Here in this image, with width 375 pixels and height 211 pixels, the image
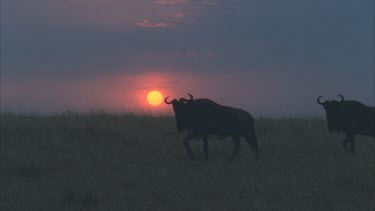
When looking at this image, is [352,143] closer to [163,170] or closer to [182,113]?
[182,113]

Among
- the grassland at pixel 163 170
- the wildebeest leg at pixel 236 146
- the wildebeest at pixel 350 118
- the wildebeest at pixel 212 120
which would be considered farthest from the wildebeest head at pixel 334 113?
the wildebeest leg at pixel 236 146

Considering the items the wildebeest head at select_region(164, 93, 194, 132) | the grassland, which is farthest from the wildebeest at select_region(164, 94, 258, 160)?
the grassland

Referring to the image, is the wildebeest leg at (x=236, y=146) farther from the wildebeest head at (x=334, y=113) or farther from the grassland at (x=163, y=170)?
the wildebeest head at (x=334, y=113)

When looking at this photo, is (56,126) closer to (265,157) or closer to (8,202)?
(265,157)

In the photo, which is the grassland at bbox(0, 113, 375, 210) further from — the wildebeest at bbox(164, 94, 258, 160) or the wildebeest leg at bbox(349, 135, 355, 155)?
the wildebeest at bbox(164, 94, 258, 160)

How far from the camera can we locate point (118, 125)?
1927 cm

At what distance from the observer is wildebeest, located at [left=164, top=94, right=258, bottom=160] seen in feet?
54.6

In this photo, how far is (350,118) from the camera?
17.4 meters

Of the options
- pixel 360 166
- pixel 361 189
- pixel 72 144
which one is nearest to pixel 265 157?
pixel 360 166

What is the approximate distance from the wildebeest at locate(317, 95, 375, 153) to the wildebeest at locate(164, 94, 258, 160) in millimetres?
2258

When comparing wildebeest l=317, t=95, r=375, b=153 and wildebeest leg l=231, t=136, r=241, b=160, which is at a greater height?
wildebeest l=317, t=95, r=375, b=153

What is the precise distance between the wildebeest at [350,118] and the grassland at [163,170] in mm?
494

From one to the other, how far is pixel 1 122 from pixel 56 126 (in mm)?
1650

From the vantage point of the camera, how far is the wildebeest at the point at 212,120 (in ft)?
54.6
